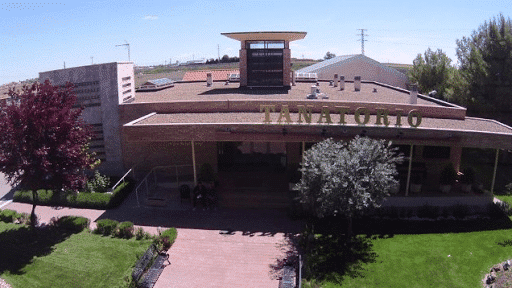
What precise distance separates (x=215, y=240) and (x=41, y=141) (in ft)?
26.6

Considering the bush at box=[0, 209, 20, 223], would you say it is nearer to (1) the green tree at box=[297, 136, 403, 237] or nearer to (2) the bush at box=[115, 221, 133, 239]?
(2) the bush at box=[115, 221, 133, 239]

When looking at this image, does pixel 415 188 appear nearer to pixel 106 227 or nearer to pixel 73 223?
pixel 106 227

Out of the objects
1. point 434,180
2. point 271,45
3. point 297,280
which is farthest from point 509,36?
point 297,280

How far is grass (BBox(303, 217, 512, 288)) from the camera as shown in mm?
13516

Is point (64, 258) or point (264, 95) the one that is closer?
point (64, 258)

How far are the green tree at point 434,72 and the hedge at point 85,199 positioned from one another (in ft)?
110

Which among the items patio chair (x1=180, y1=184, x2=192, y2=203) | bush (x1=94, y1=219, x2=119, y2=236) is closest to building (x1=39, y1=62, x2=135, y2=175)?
patio chair (x1=180, y1=184, x2=192, y2=203)

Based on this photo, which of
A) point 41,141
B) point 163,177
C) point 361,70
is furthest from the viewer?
point 361,70

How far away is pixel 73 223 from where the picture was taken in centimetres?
1772

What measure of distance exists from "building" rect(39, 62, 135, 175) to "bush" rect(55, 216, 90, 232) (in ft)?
20.7

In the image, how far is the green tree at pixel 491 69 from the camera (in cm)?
2984

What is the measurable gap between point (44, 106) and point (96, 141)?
339 inches

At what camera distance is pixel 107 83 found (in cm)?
2336

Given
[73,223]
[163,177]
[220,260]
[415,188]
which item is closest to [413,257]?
[415,188]
